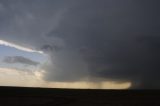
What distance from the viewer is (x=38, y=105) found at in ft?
172

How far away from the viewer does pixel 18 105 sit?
5078 cm

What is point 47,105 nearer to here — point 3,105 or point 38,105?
point 38,105

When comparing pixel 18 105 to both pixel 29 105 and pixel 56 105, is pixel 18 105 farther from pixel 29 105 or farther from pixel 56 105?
pixel 56 105

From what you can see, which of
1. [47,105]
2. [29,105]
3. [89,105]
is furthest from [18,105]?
[89,105]

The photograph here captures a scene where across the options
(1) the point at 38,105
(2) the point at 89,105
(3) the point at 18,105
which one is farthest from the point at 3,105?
(2) the point at 89,105

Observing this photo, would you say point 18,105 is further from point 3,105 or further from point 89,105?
point 89,105

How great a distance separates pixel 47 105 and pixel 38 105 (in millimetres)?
1634

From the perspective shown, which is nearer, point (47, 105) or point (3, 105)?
point (3, 105)

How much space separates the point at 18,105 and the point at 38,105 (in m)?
3.59

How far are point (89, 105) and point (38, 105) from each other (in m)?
8.97

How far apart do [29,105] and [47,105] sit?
136 inches

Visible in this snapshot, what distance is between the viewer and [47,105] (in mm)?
53000

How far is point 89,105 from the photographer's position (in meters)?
52.4

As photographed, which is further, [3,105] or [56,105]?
[56,105]
